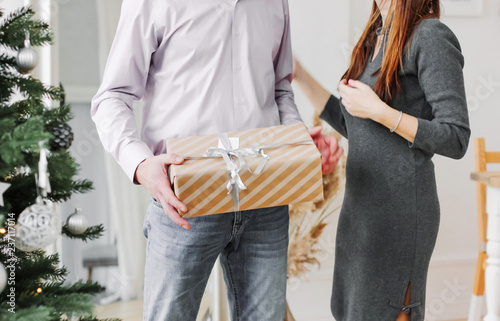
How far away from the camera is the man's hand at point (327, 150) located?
106 cm

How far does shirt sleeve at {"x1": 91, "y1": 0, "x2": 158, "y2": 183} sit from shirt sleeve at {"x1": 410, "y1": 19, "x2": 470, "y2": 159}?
2.16 feet

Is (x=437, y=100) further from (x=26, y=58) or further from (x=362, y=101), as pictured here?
(x=26, y=58)

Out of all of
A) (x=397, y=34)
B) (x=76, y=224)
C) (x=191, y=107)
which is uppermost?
(x=397, y=34)

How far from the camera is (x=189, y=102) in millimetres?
1027

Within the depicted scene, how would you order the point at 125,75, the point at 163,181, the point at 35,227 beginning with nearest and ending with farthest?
the point at 35,227
the point at 163,181
the point at 125,75

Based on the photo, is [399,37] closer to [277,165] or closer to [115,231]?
[277,165]

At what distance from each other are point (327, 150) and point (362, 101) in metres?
0.24

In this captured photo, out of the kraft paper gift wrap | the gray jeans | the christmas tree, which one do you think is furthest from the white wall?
the christmas tree

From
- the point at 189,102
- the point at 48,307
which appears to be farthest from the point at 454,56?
the point at 48,307

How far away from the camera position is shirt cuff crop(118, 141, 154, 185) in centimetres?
93

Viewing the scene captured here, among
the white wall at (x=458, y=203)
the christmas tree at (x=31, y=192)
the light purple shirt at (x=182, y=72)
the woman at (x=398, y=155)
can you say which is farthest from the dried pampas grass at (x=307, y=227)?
the christmas tree at (x=31, y=192)

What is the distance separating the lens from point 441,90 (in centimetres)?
115

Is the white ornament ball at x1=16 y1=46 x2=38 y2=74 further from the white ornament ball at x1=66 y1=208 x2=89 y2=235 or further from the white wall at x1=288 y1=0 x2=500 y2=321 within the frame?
the white wall at x1=288 y1=0 x2=500 y2=321

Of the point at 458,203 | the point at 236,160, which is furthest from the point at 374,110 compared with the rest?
the point at 458,203
